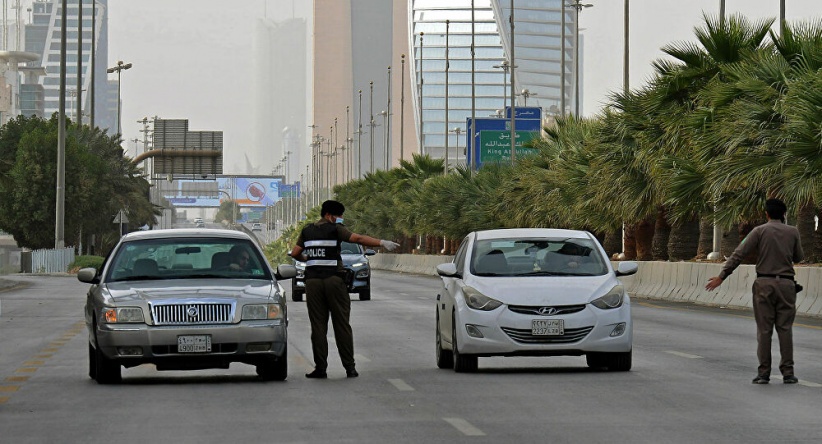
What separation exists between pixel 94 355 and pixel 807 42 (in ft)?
70.7

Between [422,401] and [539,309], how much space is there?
299 centimetres

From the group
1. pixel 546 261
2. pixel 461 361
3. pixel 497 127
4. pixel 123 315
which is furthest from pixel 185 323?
pixel 497 127

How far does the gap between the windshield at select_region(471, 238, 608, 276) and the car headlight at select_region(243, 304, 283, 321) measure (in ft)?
7.88

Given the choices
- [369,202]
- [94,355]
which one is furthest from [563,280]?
[369,202]

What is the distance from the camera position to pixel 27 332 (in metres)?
27.5

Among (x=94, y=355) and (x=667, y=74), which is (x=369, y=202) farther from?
(x=94, y=355)

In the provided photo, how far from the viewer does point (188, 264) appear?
18.1 meters

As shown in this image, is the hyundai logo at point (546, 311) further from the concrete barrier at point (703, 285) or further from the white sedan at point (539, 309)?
the concrete barrier at point (703, 285)

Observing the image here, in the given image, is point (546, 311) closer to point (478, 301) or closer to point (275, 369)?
point (478, 301)

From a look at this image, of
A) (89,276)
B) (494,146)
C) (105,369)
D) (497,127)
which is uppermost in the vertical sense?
(497,127)

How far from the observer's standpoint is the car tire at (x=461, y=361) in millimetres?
17641

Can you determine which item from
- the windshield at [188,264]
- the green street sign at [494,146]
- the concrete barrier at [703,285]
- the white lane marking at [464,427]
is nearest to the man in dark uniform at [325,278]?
the windshield at [188,264]

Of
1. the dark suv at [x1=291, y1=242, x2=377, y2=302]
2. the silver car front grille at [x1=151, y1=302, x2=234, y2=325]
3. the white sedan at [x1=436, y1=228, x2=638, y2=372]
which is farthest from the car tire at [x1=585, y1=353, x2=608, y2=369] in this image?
the dark suv at [x1=291, y1=242, x2=377, y2=302]

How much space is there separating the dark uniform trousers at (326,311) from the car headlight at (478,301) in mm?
1252
